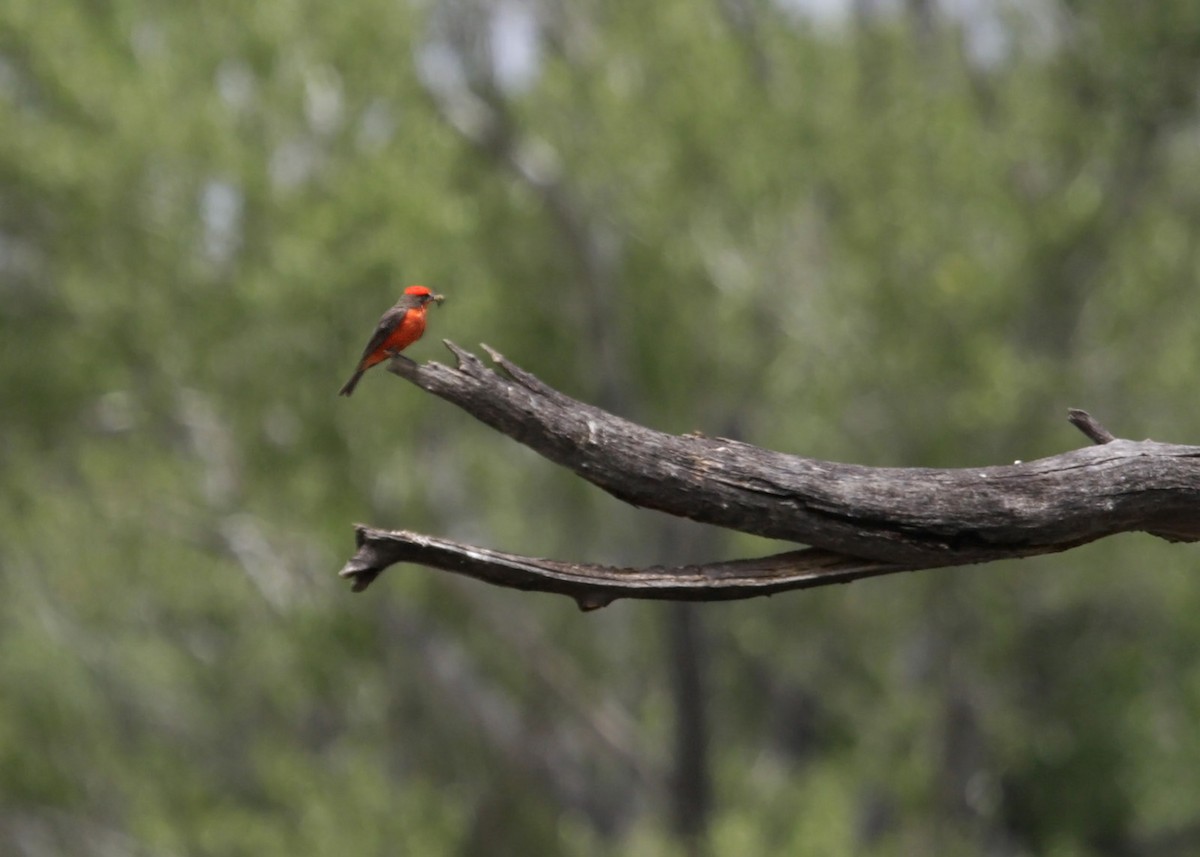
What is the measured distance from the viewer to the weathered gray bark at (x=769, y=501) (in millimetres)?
3668

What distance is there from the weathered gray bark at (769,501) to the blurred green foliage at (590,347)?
11.4 meters

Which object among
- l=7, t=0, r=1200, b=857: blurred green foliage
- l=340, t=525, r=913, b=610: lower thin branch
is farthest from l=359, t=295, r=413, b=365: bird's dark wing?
l=7, t=0, r=1200, b=857: blurred green foliage

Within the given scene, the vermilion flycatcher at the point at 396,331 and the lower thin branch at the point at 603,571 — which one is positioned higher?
the vermilion flycatcher at the point at 396,331

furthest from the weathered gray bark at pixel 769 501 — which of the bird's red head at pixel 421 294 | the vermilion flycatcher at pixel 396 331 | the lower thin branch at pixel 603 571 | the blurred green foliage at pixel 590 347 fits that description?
the blurred green foliage at pixel 590 347

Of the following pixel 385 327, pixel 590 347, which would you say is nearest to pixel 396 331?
pixel 385 327

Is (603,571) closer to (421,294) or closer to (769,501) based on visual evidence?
(769,501)

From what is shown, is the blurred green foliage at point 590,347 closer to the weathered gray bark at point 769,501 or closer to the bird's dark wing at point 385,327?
the bird's dark wing at point 385,327

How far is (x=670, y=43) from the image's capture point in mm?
18047

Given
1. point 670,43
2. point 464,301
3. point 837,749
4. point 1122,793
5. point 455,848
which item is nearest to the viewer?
point 464,301

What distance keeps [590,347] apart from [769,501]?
1490cm

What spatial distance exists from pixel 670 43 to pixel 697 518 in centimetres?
1490

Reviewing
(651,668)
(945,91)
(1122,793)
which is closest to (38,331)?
(651,668)

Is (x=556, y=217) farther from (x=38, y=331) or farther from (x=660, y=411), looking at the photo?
(x=38, y=331)

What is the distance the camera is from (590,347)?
18.7m
